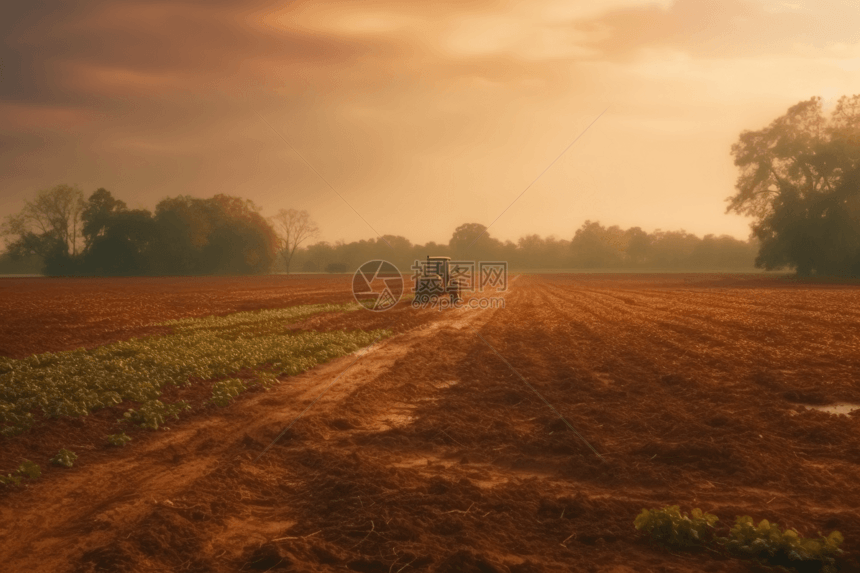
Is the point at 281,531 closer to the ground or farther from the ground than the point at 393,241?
closer to the ground

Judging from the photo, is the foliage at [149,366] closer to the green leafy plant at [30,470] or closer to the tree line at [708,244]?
the green leafy plant at [30,470]

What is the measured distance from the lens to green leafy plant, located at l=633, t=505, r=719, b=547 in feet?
16.1

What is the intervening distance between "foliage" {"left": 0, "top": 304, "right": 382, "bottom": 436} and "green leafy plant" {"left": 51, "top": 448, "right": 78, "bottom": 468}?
128 cm

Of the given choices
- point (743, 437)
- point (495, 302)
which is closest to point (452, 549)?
point (743, 437)

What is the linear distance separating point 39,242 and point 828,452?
4067 inches

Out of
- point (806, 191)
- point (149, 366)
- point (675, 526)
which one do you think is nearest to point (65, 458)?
point (149, 366)

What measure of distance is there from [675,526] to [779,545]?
82 cm

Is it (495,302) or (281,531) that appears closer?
(281,531)

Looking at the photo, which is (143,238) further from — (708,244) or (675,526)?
(708,244)

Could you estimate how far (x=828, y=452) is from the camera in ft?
23.9

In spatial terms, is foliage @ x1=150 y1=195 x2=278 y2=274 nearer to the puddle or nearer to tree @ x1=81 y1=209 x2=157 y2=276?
tree @ x1=81 y1=209 x2=157 y2=276

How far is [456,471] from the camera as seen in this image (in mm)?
6961

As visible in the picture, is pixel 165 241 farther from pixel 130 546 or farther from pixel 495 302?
pixel 130 546

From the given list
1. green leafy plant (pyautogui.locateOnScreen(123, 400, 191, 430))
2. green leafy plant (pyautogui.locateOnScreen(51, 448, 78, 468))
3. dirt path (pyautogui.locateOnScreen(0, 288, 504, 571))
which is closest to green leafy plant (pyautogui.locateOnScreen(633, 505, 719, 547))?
dirt path (pyautogui.locateOnScreen(0, 288, 504, 571))
